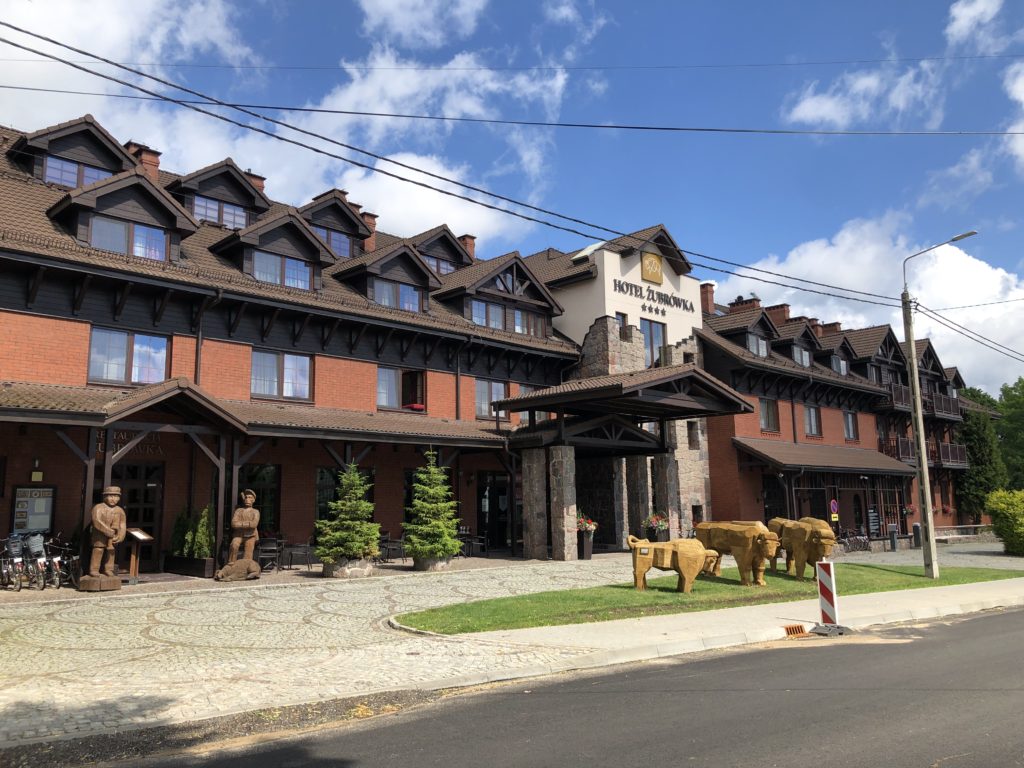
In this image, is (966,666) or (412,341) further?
(412,341)

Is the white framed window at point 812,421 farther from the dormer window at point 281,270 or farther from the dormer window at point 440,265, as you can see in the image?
the dormer window at point 281,270

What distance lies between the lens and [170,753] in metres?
5.93

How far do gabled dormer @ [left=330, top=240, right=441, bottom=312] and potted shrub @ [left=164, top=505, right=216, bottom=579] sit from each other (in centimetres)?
898

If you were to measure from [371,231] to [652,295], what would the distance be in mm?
11615

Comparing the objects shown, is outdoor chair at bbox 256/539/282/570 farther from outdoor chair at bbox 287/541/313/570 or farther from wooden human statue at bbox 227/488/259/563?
wooden human statue at bbox 227/488/259/563

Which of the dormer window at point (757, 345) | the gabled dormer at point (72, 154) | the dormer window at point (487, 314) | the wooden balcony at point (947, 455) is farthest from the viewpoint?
the wooden balcony at point (947, 455)

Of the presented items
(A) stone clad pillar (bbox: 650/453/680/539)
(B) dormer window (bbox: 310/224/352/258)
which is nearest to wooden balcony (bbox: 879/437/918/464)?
(A) stone clad pillar (bbox: 650/453/680/539)

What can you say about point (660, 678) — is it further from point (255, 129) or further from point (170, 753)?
point (255, 129)

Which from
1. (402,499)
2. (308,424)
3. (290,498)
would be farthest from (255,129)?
(402,499)

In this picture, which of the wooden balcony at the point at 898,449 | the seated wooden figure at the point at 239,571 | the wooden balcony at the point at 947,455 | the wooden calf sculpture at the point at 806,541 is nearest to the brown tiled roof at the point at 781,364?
the wooden balcony at the point at 898,449

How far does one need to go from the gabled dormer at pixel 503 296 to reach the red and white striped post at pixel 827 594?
1691 centimetres

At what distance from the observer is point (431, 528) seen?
19.3m

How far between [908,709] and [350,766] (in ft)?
16.1

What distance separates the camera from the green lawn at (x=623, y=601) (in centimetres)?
1184
